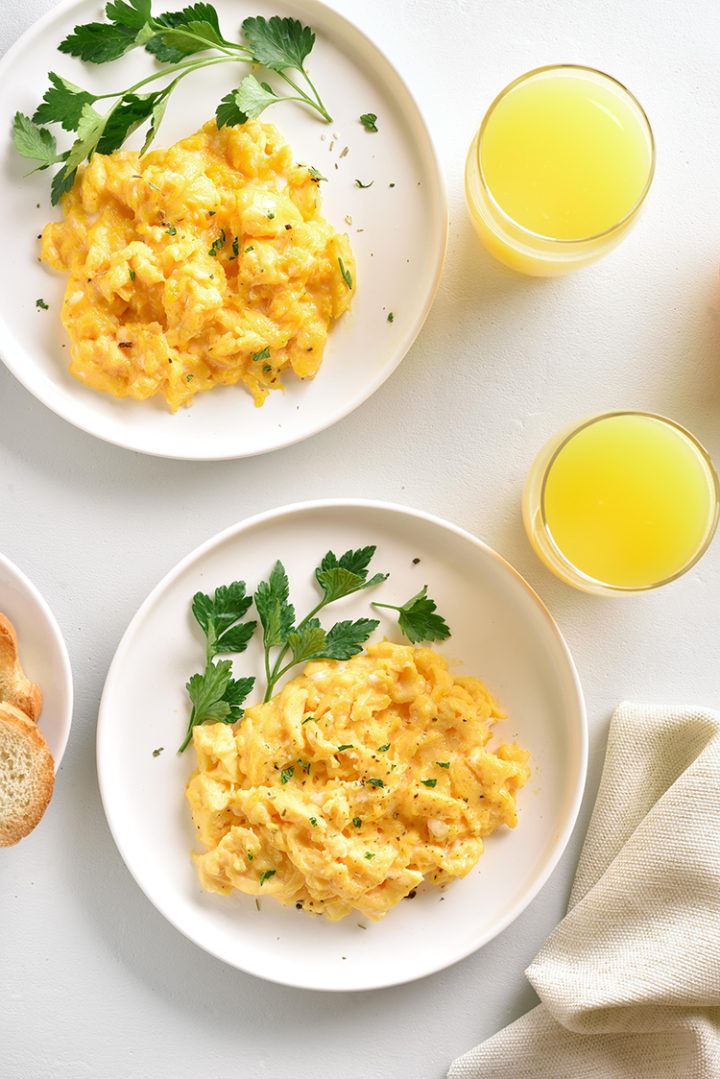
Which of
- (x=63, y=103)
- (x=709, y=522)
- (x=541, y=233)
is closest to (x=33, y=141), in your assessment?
(x=63, y=103)

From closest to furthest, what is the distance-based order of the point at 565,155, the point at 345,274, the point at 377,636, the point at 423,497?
1. the point at 565,155
2. the point at 345,274
3. the point at 377,636
4. the point at 423,497

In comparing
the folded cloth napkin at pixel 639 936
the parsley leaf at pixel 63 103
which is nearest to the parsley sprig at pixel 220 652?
the folded cloth napkin at pixel 639 936

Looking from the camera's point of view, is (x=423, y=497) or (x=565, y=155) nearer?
(x=565, y=155)

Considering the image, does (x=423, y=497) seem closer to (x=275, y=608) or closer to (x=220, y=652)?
(x=275, y=608)

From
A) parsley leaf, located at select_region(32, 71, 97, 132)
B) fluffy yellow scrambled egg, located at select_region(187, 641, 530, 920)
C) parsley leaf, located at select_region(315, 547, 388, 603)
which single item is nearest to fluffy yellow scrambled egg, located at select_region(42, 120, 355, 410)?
parsley leaf, located at select_region(32, 71, 97, 132)

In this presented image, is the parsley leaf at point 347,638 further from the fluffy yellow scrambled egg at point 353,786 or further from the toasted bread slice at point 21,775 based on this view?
the toasted bread slice at point 21,775

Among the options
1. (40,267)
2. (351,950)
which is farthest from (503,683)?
(40,267)
